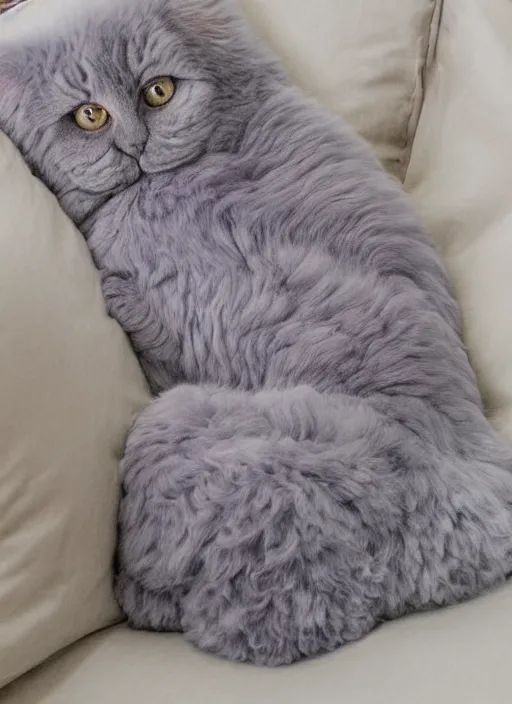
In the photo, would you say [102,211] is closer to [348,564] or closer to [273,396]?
[273,396]

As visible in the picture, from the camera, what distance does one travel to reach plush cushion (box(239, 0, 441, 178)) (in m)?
0.91

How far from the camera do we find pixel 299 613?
60cm

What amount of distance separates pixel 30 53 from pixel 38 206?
17 cm

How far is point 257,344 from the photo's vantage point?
0.74 metres

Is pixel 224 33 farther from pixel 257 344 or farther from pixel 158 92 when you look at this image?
pixel 257 344

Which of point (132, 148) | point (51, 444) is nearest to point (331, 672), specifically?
point (51, 444)

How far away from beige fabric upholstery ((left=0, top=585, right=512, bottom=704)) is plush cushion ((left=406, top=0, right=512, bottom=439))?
0.23 metres

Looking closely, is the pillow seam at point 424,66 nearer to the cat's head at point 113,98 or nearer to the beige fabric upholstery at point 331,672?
the cat's head at point 113,98

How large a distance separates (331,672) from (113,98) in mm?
561

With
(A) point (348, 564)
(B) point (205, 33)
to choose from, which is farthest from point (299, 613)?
(B) point (205, 33)

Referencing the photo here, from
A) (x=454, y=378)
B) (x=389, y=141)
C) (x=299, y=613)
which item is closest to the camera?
(x=299, y=613)

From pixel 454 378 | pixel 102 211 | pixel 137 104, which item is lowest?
pixel 454 378

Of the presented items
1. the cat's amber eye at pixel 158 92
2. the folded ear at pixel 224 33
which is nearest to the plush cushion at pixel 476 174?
the folded ear at pixel 224 33

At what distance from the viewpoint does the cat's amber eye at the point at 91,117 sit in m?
0.79
